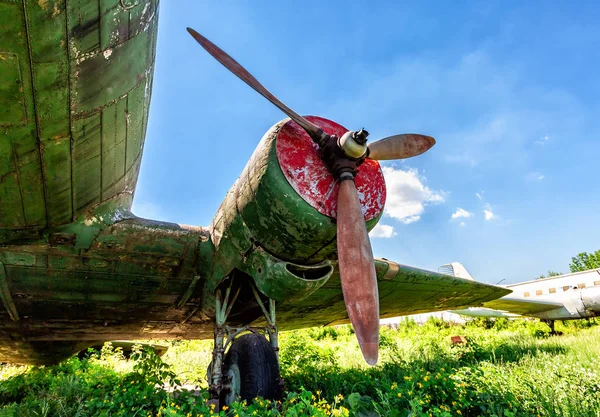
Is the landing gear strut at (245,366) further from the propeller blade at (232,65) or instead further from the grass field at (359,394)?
the propeller blade at (232,65)

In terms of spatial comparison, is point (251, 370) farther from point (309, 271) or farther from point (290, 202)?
point (290, 202)

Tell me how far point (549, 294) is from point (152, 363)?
2259cm

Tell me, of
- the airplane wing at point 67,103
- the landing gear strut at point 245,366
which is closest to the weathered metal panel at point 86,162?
the airplane wing at point 67,103

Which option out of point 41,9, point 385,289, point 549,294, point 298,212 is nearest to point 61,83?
point 41,9

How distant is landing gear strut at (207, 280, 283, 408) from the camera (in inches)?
164

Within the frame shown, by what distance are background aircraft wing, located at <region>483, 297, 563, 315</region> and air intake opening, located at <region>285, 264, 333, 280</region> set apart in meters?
13.6

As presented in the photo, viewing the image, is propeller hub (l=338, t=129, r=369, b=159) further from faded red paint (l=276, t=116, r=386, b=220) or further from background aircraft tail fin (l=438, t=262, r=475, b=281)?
background aircraft tail fin (l=438, t=262, r=475, b=281)

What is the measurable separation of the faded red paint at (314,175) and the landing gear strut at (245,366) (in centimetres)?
170

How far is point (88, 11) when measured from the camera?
2.37 m

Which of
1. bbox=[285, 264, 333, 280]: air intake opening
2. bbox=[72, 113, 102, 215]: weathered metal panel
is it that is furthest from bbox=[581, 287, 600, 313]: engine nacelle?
bbox=[72, 113, 102, 215]: weathered metal panel

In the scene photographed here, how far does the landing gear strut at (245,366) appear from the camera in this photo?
13.6 ft

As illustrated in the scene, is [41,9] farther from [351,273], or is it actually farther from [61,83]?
[351,273]

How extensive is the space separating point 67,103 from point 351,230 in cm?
269

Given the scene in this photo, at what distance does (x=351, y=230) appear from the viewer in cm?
375
